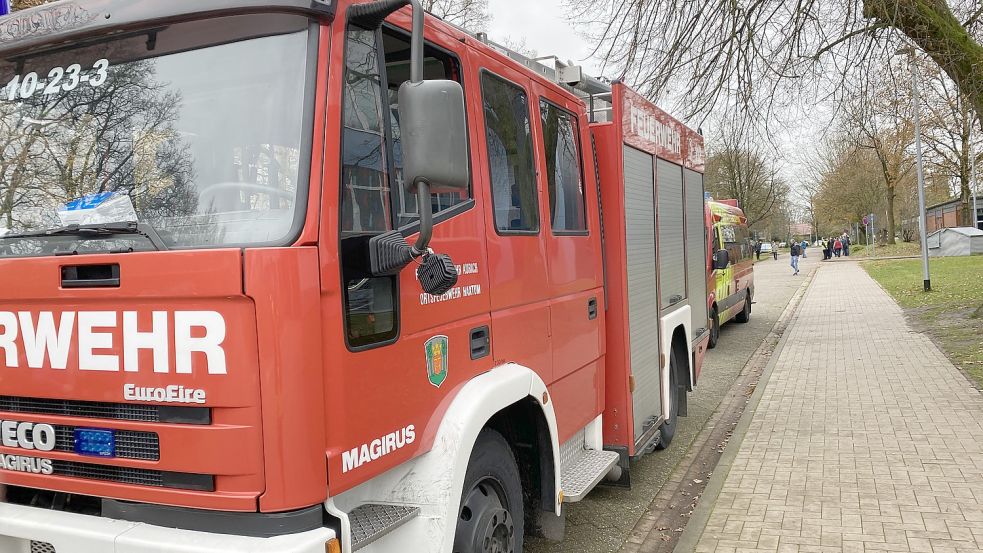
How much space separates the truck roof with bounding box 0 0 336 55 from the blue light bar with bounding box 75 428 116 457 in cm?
134

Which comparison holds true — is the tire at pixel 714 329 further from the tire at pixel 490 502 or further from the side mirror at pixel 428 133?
the side mirror at pixel 428 133

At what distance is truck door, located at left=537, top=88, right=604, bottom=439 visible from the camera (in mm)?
4031

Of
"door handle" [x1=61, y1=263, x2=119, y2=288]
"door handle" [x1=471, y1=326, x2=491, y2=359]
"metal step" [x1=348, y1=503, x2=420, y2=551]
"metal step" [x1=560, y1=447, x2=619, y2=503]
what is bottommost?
"metal step" [x1=560, y1=447, x2=619, y2=503]

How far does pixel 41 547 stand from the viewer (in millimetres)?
2410

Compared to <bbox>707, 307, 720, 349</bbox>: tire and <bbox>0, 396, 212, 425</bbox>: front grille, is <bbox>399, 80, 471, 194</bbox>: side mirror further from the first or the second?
<bbox>707, 307, 720, 349</bbox>: tire

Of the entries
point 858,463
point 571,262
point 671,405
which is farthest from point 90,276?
point 858,463

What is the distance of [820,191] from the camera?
60.0 m

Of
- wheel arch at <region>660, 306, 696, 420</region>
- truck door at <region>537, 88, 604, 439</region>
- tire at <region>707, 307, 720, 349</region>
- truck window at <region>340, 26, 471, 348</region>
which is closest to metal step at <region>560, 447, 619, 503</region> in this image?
truck door at <region>537, 88, 604, 439</region>

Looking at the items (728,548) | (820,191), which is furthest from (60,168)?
(820,191)

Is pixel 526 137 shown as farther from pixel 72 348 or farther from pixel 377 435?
pixel 72 348

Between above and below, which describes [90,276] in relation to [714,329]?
above

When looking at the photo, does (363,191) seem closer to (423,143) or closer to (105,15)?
(423,143)

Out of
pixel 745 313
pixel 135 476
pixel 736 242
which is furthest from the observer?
pixel 745 313

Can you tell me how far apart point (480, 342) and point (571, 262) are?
1262 millimetres
